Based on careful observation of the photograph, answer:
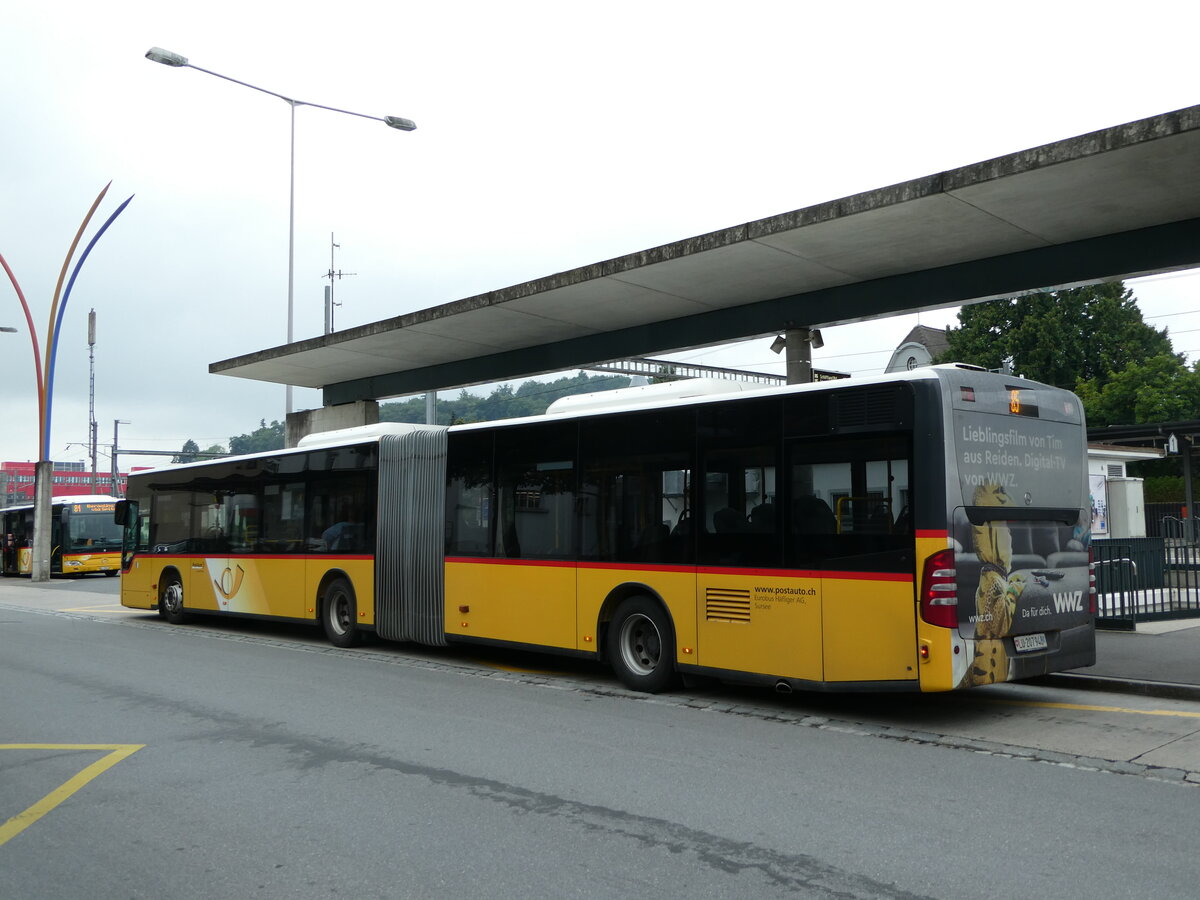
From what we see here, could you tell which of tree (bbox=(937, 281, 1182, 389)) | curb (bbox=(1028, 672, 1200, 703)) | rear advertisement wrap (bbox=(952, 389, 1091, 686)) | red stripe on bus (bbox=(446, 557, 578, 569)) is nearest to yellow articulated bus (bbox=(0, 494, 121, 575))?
red stripe on bus (bbox=(446, 557, 578, 569))

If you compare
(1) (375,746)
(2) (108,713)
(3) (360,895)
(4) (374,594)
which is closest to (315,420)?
(4) (374,594)

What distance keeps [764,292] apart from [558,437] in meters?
4.80

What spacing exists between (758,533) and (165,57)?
17583 mm

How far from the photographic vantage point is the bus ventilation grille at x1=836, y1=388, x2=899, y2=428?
27.5ft

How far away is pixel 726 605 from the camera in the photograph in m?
9.48

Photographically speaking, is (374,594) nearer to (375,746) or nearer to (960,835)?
(375,746)

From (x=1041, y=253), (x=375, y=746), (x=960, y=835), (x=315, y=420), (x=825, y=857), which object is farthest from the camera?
(x=315, y=420)

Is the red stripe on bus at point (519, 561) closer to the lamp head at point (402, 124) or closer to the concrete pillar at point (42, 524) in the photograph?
the lamp head at point (402, 124)

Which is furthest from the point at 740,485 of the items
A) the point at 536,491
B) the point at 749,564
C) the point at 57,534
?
the point at 57,534

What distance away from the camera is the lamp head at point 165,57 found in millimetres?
20728

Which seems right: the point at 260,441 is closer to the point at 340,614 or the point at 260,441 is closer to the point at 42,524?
the point at 42,524

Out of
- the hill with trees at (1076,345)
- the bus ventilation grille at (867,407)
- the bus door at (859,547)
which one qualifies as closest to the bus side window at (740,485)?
the bus door at (859,547)

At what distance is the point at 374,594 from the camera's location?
13.9 metres

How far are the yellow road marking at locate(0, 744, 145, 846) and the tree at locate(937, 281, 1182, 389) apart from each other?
56.4m
